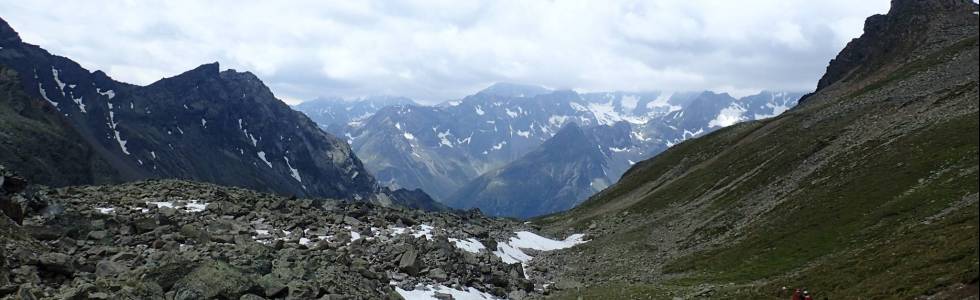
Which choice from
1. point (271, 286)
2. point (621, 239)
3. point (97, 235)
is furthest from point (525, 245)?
point (271, 286)

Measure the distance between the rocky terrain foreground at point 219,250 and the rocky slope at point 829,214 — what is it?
12.8 metres

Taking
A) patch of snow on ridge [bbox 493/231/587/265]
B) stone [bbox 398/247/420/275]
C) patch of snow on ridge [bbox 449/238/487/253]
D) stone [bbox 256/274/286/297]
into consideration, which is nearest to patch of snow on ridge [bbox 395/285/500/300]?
stone [bbox 398/247/420/275]

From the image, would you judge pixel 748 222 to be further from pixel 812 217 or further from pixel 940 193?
pixel 940 193

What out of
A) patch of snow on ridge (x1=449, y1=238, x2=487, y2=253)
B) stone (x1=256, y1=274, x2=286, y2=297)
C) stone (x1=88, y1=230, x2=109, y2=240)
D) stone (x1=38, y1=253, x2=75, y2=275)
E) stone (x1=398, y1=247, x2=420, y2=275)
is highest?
stone (x1=88, y1=230, x2=109, y2=240)

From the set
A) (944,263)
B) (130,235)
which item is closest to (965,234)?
(944,263)

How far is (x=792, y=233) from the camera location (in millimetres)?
51906

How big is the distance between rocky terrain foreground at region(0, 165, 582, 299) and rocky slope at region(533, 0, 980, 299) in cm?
1277

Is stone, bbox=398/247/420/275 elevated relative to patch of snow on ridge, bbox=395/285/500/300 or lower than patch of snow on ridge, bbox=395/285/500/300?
elevated

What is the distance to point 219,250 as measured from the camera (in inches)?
1479

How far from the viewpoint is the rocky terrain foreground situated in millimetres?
28016

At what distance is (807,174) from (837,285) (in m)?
43.9

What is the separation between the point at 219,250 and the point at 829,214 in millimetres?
48539

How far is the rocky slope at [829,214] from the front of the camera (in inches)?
1238

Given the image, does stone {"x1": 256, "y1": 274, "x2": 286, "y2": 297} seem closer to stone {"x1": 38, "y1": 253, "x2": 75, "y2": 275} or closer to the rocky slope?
stone {"x1": 38, "y1": 253, "x2": 75, "y2": 275}
